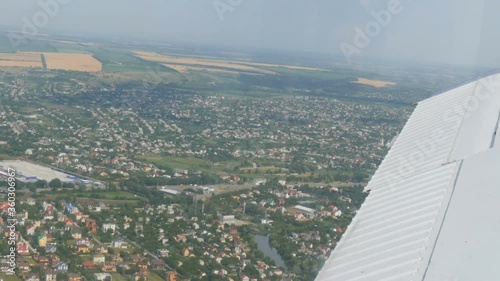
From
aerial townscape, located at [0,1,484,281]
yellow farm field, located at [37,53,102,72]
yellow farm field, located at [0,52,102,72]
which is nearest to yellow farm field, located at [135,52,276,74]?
aerial townscape, located at [0,1,484,281]

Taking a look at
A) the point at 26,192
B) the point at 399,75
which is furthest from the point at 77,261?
the point at 399,75

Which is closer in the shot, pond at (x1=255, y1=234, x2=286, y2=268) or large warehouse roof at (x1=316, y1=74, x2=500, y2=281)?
large warehouse roof at (x1=316, y1=74, x2=500, y2=281)

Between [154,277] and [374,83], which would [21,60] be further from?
[154,277]

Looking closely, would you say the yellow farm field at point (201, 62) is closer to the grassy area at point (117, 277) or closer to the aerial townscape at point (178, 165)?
the aerial townscape at point (178, 165)

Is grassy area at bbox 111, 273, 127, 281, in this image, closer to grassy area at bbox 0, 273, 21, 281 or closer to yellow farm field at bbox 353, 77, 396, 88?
grassy area at bbox 0, 273, 21, 281

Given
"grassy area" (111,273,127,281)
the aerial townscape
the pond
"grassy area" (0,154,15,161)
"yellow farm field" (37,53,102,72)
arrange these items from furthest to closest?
"yellow farm field" (37,53,102,72) < "grassy area" (0,154,15,161) < the pond < the aerial townscape < "grassy area" (111,273,127,281)

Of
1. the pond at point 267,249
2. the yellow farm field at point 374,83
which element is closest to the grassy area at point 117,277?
the pond at point 267,249
